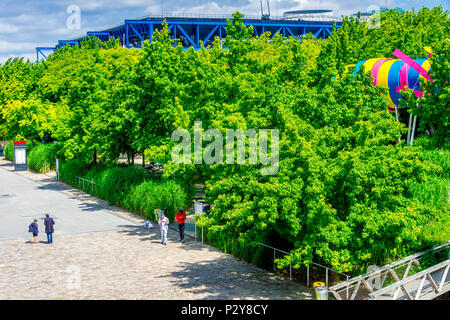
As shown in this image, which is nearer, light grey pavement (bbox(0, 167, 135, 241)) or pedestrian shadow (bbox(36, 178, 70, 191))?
light grey pavement (bbox(0, 167, 135, 241))

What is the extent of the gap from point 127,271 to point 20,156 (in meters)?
32.1

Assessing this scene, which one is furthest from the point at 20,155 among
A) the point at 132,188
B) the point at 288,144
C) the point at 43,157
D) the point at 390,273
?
the point at 390,273

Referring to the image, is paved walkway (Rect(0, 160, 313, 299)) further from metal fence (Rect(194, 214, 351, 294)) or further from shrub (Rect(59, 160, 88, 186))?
shrub (Rect(59, 160, 88, 186))

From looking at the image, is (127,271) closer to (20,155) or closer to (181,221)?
(181,221)

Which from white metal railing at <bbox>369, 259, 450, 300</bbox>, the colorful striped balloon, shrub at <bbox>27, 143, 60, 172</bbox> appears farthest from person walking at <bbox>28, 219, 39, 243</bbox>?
shrub at <bbox>27, 143, 60, 172</bbox>

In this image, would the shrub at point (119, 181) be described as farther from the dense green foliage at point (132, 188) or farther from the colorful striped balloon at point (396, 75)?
the colorful striped balloon at point (396, 75)

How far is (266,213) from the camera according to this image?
14.2 m

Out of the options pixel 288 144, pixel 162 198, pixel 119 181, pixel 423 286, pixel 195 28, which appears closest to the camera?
pixel 423 286

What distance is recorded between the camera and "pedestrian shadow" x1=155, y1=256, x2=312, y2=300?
15989mm

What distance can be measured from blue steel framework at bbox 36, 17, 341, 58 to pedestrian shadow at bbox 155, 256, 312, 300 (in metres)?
71.9

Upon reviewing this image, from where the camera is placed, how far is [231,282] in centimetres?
1720

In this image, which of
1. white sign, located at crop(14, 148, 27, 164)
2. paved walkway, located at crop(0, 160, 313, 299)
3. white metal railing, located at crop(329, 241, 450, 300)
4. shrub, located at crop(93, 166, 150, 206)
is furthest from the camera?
white sign, located at crop(14, 148, 27, 164)

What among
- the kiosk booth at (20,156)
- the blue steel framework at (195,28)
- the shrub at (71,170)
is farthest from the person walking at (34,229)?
the blue steel framework at (195,28)
